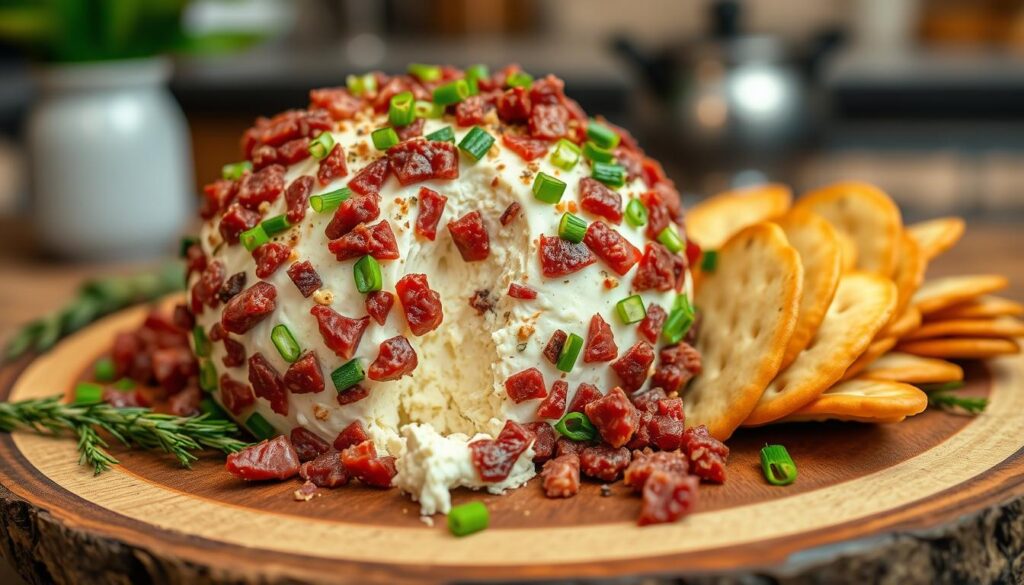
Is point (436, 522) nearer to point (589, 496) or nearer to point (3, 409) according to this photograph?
point (589, 496)

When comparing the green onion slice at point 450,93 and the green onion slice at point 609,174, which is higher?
the green onion slice at point 450,93

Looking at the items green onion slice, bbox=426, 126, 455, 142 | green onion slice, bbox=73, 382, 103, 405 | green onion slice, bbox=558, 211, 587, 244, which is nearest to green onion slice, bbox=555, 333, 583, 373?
green onion slice, bbox=558, 211, 587, 244

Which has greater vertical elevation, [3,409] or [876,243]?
[876,243]

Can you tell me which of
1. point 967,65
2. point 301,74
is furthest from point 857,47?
point 301,74

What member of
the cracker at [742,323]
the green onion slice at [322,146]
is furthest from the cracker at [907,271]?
the green onion slice at [322,146]

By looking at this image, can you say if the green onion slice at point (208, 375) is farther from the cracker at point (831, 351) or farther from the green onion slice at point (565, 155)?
the cracker at point (831, 351)

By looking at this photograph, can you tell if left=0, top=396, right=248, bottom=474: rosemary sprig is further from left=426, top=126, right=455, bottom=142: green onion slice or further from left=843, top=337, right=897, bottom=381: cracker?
left=843, top=337, right=897, bottom=381: cracker

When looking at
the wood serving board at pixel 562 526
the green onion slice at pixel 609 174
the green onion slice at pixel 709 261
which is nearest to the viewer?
the wood serving board at pixel 562 526
